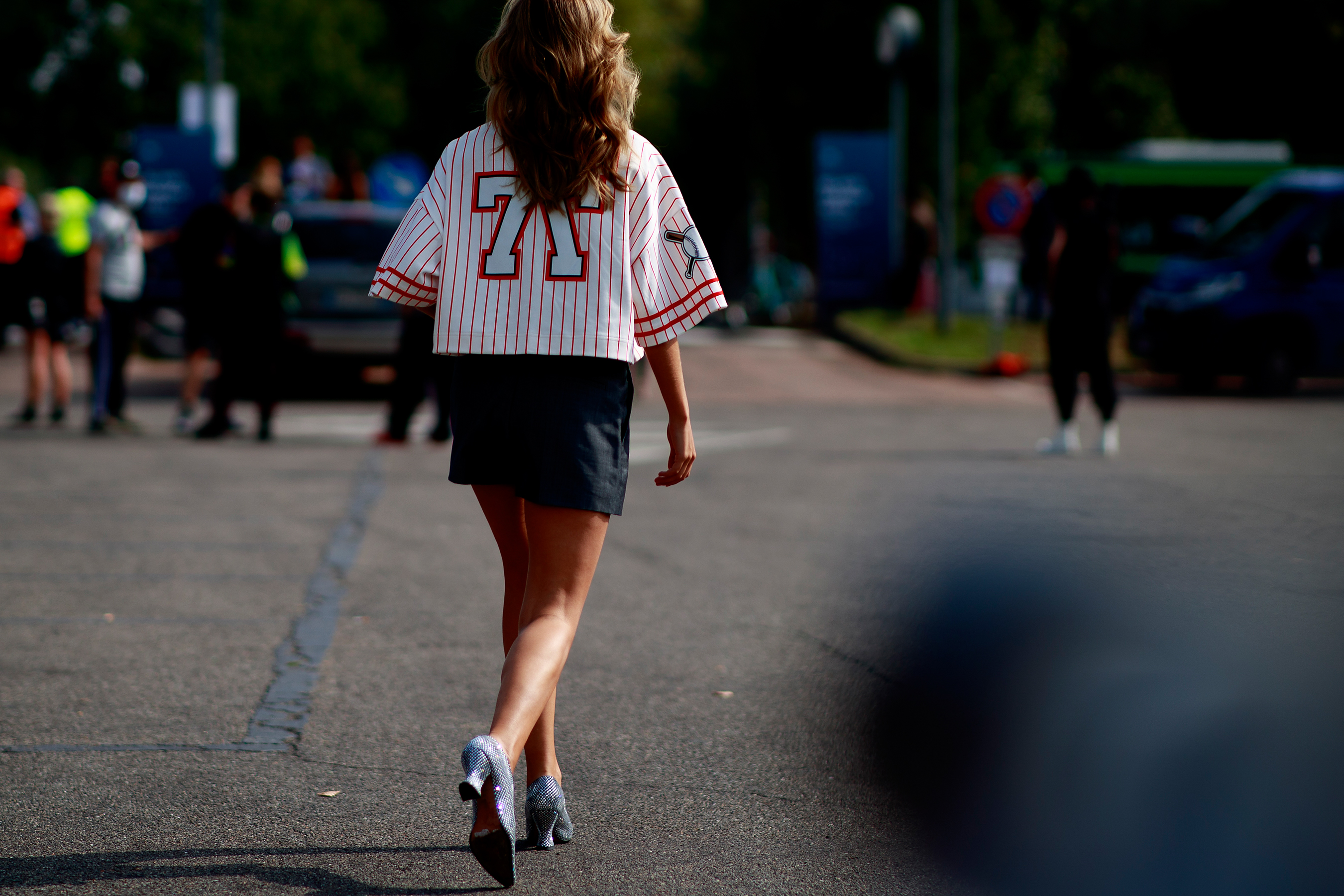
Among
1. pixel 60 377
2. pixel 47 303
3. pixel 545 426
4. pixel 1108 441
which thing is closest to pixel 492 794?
pixel 545 426

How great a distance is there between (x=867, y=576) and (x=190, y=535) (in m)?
3.32

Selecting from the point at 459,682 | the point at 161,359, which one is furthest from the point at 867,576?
the point at 161,359

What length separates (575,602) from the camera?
125 inches

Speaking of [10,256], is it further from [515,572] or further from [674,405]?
[674,405]

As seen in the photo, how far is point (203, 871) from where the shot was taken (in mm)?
3182

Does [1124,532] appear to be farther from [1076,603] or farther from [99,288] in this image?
[99,288]

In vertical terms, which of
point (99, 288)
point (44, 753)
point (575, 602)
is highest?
point (99, 288)

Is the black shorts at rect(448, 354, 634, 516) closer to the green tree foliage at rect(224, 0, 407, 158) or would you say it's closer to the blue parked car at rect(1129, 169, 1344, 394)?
the blue parked car at rect(1129, 169, 1344, 394)

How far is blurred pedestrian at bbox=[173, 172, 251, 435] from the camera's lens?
36.6ft

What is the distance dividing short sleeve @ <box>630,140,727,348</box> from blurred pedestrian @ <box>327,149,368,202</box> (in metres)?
16.8

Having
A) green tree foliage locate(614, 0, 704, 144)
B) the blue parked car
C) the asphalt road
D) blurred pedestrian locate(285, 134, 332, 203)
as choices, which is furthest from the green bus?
green tree foliage locate(614, 0, 704, 144)

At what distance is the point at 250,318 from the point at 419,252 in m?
8.36

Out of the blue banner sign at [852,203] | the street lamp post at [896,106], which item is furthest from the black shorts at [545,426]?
the blue banner sign at [852,203]

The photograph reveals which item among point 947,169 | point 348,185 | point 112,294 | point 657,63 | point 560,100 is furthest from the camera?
point 657,63
